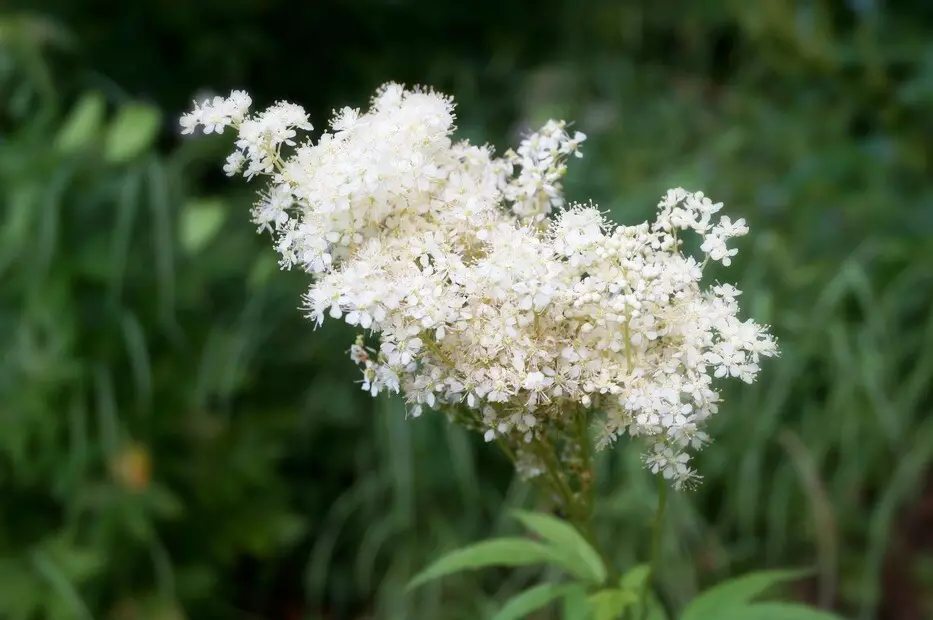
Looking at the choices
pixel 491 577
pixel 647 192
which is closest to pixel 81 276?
pixel 491 577

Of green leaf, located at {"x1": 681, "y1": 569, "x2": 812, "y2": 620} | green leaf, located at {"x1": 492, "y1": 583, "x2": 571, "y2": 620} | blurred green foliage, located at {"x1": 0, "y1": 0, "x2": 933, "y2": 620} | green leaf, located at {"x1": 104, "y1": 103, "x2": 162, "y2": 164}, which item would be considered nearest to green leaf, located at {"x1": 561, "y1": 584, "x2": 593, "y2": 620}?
green leaf, located at {"x1": 492, "y1": 583, "x2": 571, "y2": 620}

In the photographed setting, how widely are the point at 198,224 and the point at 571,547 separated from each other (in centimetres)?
192

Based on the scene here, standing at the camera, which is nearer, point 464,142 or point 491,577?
point 464,142

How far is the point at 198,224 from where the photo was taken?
8.98 feet

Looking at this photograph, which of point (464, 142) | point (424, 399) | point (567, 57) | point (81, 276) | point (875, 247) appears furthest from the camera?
point (567, 57)

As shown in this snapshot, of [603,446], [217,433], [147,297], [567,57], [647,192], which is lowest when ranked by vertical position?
[603,446]

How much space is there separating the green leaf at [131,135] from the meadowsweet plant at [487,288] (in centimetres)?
202

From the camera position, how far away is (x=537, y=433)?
92cm

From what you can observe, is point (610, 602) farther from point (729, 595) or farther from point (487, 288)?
point (487, 288)

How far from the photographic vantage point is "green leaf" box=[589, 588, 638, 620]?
1040mm

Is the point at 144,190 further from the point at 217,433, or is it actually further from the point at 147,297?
the point at 217,433

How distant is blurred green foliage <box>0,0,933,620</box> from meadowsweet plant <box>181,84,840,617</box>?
4.90 ft

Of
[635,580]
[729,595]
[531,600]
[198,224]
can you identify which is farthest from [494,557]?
[198,224]

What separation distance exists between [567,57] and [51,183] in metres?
2.53
